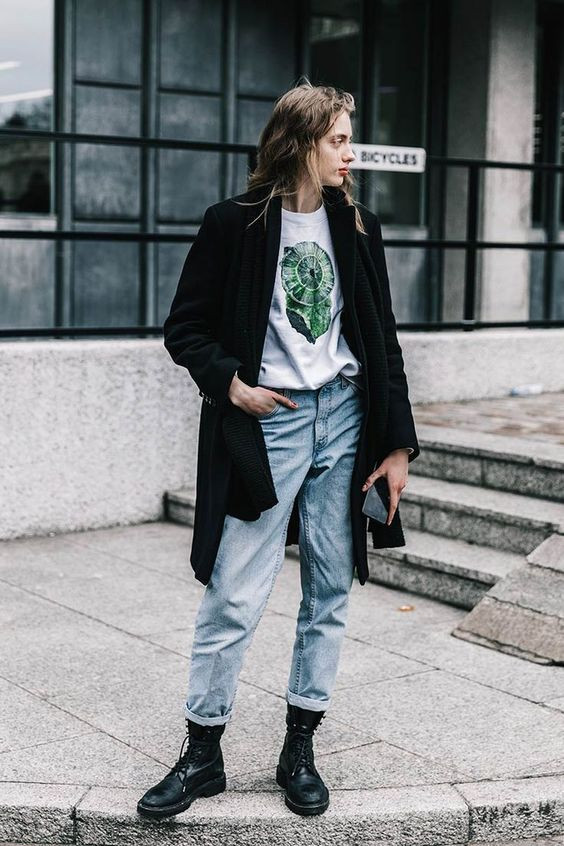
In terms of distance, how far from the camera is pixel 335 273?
3.75 m

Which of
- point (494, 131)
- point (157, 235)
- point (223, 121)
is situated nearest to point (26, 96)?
point (223, 121)

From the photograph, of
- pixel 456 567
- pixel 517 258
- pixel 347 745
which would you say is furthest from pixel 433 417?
pixel 347 745

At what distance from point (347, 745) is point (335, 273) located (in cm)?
161

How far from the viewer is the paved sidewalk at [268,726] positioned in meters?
3.85

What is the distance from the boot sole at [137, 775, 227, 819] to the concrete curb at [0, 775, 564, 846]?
24 mm

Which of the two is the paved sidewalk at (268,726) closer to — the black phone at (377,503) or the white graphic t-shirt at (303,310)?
the black phone at (377,503)

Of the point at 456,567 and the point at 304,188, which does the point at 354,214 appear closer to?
the point at 304,188

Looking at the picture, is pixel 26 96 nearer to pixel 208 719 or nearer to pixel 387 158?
pixel 387 158

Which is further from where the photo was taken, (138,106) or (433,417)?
(138,106)

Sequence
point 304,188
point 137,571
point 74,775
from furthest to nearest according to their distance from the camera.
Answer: point 137,571
point 74,775
point 304,188

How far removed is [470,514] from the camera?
6602mm

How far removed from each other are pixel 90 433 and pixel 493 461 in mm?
2284

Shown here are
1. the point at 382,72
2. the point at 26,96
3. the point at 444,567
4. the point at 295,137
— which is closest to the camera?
the point at 295,137

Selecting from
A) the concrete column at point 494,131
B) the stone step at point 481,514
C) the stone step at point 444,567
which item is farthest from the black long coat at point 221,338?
the concrete column at point 494,131
